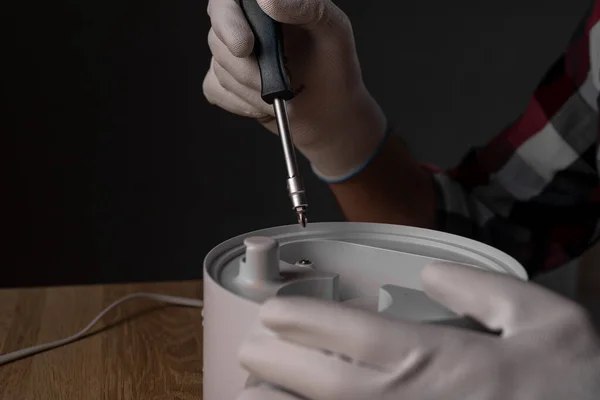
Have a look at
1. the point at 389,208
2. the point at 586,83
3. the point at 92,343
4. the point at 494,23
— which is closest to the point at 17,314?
the point at 92,343

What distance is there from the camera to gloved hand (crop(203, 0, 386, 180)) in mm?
582

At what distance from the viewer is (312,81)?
692mm

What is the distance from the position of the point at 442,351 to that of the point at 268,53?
0.98 ft

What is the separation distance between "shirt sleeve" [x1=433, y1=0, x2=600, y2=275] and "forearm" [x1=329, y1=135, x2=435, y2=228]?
4 cm

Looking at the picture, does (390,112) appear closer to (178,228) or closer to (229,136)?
(229,136)

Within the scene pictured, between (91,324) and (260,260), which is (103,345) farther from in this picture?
(260,260)

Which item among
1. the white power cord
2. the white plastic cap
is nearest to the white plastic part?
the white plastic cap

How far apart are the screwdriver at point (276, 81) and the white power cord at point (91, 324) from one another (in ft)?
0.87

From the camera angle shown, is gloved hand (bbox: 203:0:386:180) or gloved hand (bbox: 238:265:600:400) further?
gloved hand (bbox: 203:0:386:180)

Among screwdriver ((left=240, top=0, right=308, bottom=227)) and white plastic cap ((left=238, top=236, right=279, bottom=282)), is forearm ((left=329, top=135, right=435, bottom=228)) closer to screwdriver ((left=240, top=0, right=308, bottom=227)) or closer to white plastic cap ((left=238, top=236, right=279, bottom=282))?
screwdriver ((left=240, top=0, right=308, bottom=227))

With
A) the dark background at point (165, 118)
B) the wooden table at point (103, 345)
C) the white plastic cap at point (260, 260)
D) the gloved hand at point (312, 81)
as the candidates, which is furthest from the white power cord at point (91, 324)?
the dark background at point (165, 118)

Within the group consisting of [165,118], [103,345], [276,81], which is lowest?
[103,345]

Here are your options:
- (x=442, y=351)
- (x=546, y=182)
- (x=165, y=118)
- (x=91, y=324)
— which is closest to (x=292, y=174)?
(x=442, y=351)

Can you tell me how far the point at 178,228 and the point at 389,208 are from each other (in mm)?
707
